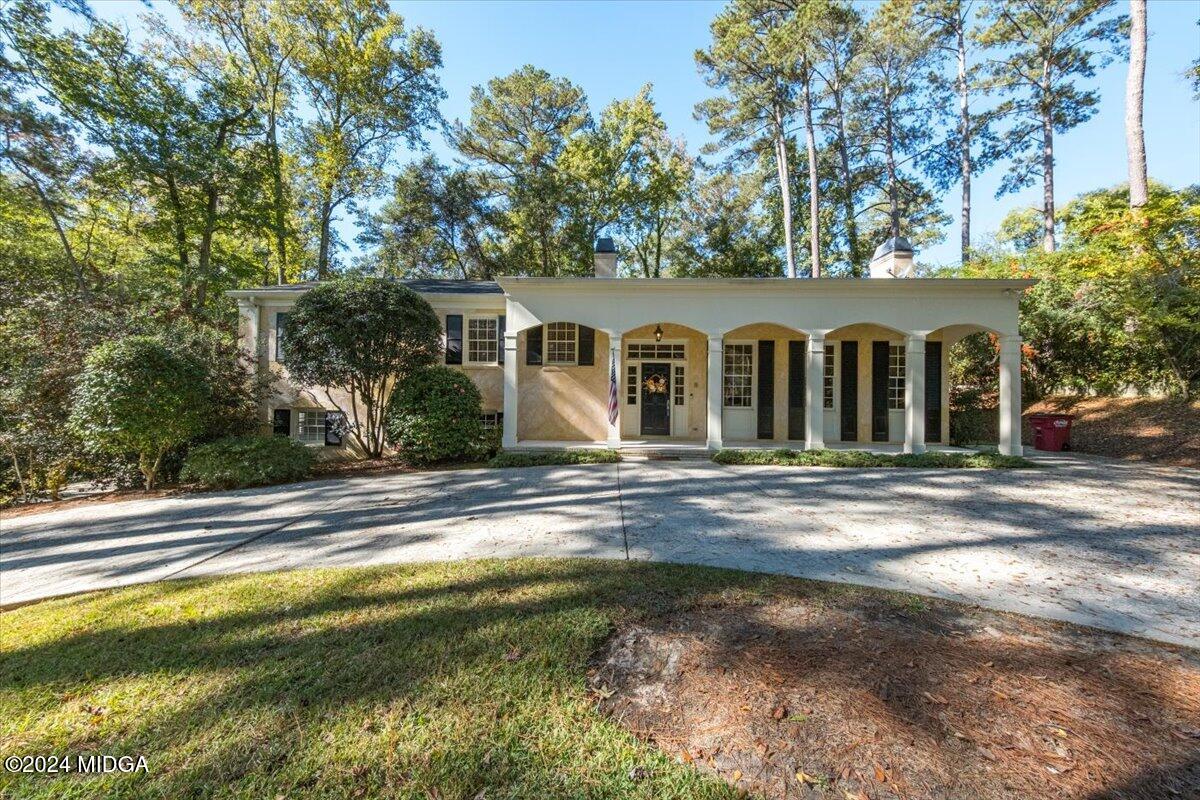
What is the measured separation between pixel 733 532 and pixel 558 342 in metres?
8.11

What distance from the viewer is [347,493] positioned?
7082 millimetres

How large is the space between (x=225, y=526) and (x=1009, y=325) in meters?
14.7

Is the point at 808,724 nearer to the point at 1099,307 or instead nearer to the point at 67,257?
the point at 1099,307

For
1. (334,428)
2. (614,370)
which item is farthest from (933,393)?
(334,428)

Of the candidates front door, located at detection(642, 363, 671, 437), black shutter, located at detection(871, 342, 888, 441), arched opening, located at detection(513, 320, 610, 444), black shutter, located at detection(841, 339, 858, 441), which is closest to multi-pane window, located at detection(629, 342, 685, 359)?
front door, located at detection(642, 363, 671, 437)

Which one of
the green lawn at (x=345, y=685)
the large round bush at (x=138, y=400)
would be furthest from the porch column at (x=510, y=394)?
the green lawn at (x=345, y=685)

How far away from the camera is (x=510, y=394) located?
10328 millimetres

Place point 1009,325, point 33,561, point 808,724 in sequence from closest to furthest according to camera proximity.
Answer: point 808,724 < point 33,561 < point 1009,325

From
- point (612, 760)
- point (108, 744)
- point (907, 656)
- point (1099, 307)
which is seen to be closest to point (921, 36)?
point (1099, 307)

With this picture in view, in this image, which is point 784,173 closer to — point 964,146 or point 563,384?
point 964,146

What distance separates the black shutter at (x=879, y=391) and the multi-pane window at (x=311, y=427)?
1431 cm

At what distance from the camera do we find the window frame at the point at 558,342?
11.8 metres

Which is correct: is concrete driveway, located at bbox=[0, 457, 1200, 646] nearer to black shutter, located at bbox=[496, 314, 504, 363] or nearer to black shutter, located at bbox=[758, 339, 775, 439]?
black shutter, located at bbox=[758, 339, 775, 439]

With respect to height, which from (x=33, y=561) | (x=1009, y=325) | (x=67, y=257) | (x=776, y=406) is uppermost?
(x=67, y=257)
